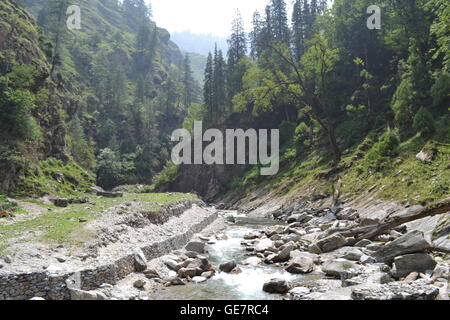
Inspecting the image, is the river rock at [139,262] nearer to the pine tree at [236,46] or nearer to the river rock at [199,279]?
the river rock at [199,279]

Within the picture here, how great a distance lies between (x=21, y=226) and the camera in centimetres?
1838

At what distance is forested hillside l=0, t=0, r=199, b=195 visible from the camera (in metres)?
38.1

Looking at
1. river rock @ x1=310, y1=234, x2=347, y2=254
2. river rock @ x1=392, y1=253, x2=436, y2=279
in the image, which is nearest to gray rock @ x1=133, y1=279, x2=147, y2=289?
river rock @ x1=310, y1=234, x2=347, y2=254

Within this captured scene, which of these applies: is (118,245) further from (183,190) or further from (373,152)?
(183,190)

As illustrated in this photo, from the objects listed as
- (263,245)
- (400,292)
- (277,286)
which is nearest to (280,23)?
(263,245)

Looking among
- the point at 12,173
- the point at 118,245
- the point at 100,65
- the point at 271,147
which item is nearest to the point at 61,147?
the point at 12,173

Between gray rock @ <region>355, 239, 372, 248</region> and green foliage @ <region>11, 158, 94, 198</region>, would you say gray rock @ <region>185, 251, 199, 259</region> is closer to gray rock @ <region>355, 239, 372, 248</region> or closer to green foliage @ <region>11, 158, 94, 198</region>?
gray rock @ <region>355, 239, 372, 248</region>

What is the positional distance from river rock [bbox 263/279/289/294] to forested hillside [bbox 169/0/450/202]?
12.1 m

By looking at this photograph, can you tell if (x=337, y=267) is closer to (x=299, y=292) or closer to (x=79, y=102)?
(x=299, y=292)

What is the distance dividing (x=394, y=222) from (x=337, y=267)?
5478 millimetres

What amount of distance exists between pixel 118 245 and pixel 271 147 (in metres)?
46.5

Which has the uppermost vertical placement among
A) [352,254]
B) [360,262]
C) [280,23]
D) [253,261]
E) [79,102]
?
[280,23]

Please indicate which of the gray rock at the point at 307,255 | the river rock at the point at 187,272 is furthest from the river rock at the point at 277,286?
the gray rock at the point at 307,255

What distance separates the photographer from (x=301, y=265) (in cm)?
1670
